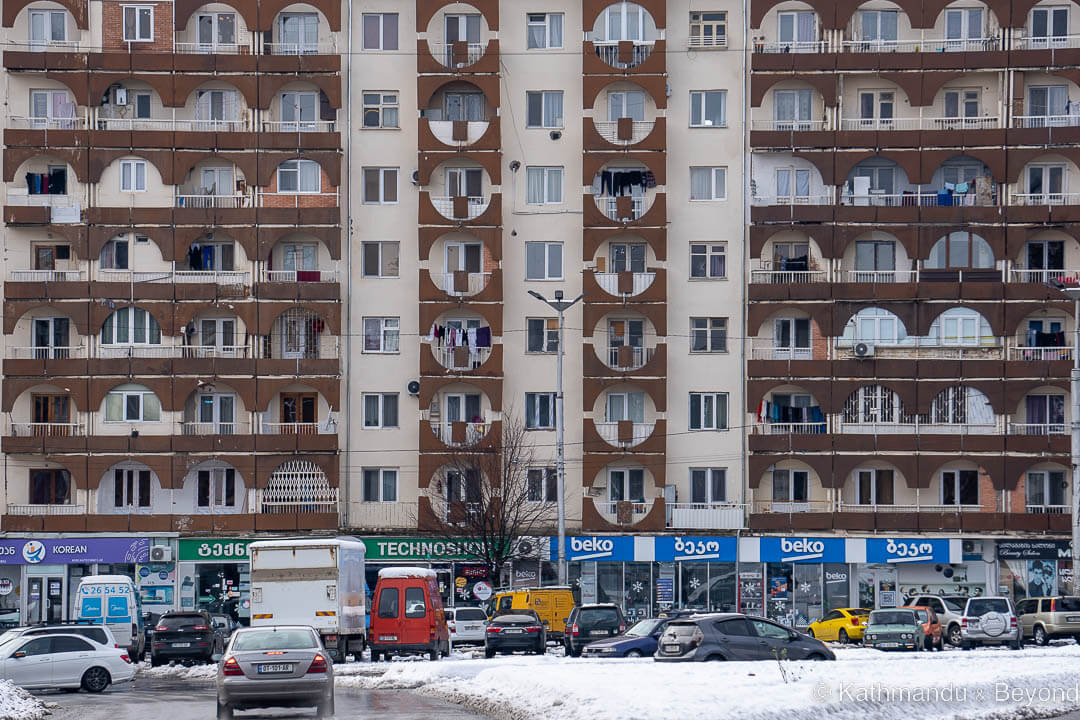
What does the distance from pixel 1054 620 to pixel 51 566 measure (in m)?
36.5

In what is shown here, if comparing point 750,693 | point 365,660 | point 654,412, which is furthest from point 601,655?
point 654,412

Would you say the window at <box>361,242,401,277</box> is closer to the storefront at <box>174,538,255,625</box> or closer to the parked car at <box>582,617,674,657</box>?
the storefront at <box>174,538,255,625</box>

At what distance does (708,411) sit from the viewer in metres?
65.4

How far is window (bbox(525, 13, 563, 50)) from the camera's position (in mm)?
66250

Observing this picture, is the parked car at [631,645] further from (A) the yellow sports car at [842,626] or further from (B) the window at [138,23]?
(B) the window at [138,23]

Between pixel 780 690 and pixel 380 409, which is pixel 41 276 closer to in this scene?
pixel 380 409

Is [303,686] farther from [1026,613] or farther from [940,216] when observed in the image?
[940,216]

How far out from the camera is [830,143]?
64250mm

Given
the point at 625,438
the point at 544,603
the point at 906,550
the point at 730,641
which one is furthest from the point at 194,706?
the point at 906,550

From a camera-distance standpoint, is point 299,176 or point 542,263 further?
point 542,263

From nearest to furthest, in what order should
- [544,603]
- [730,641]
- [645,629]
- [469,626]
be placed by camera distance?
[730,641] → [645,629] → [469,626] → [544,603]

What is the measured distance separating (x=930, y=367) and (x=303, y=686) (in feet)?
136

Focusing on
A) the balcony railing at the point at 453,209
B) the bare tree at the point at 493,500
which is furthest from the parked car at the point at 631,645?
the balcony railing at the point at 453,209

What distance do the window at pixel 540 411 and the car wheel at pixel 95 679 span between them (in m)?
29.6
